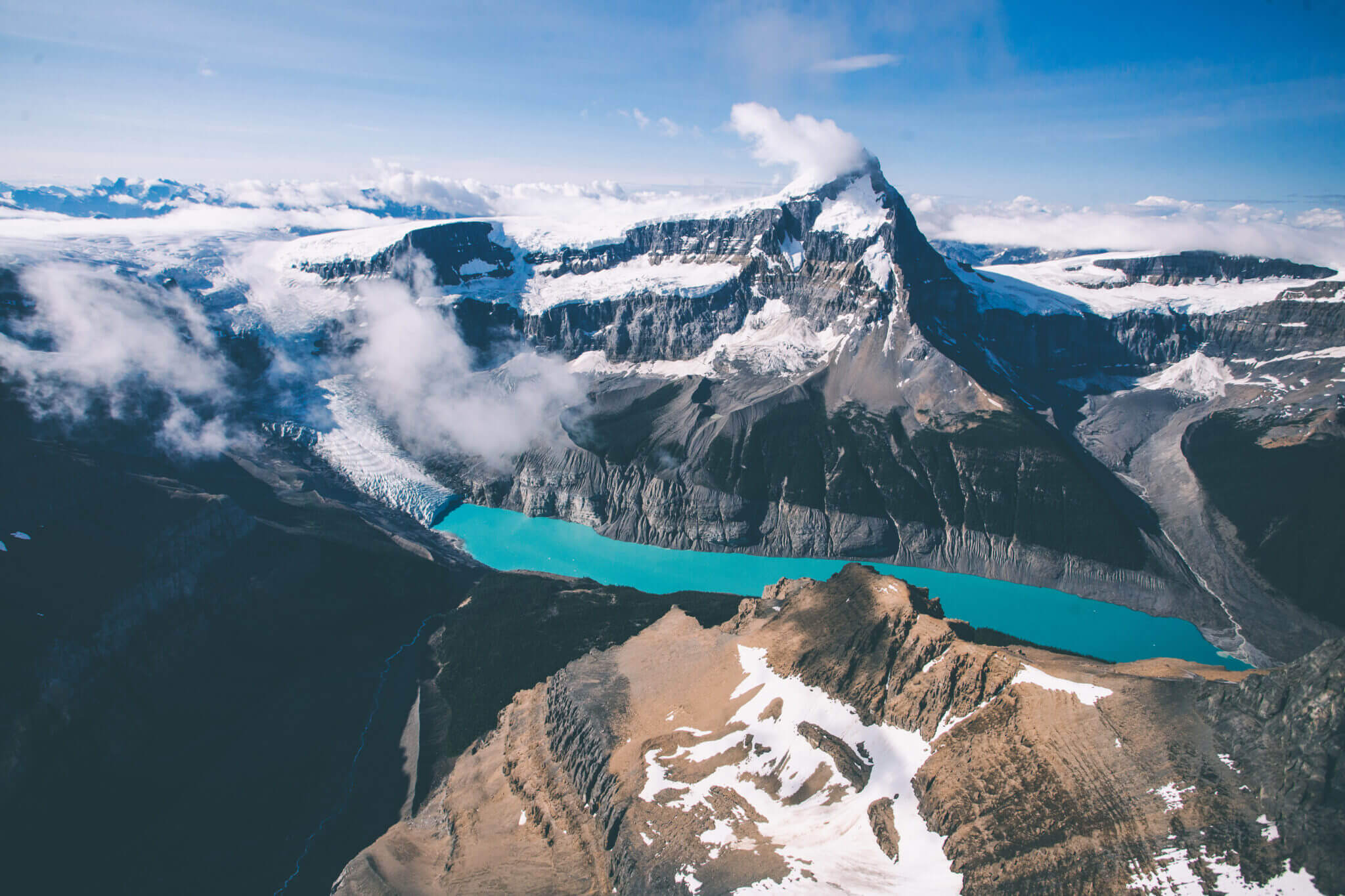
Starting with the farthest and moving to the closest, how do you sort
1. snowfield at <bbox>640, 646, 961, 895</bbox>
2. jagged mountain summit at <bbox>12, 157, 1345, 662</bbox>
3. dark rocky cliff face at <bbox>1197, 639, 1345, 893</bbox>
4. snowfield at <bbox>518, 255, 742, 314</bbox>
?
snowfield at <bbox>518, 255, 742, 314</bbox>
jagged mountain summit at <bbox>12, 157, 1345, 662</bbox>
snowfield at <bbox>640, 646, 961, 895</bbox>
dark rocky cliff face at <bbox>1197, 639, 1345, 893</bbox>

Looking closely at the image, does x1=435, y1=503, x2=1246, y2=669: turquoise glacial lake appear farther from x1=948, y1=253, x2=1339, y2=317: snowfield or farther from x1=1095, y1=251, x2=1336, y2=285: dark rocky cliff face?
x1=1095, y1=251, x2=1336, y2=285: dark rocky cliff face

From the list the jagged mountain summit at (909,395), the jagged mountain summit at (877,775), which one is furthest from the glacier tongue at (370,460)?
the jagged mountain summit at (877,775)

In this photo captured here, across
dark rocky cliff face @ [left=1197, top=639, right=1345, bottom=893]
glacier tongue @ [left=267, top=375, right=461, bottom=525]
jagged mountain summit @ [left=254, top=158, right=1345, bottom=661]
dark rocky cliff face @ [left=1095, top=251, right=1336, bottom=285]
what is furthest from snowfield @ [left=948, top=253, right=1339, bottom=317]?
dark rocky cliff face @ [left=1197, top=639, right=1345, bottom=893]

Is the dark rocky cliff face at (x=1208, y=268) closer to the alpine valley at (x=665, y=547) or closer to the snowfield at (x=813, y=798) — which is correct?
the alpine valley at (x=665, y=547)

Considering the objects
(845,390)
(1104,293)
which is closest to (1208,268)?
(1104,293)

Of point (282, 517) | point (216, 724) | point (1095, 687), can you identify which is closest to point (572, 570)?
point (282, 517)

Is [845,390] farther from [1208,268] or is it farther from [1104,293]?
[1208,268]

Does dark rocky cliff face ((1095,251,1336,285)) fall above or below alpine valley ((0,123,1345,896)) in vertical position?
above
